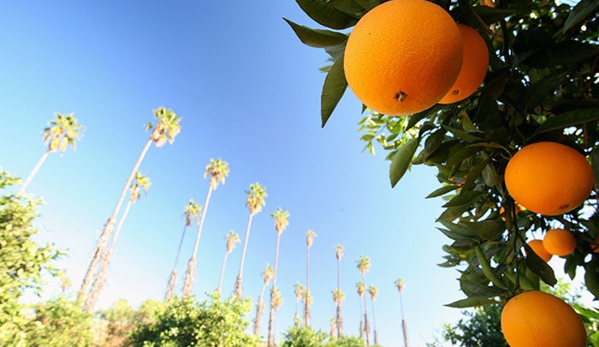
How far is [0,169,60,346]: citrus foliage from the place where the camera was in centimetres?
423

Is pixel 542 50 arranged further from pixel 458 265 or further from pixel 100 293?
pixel 100 293

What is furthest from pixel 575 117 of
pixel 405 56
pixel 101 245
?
pixel 101 245

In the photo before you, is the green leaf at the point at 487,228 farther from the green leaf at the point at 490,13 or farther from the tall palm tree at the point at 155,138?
the tall palm tree at the point at 155,138

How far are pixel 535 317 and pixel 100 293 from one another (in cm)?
2501

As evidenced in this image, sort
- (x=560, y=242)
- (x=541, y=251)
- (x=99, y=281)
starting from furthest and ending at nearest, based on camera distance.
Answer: (x=99, y=281)
(x=541, y=251)
(x=560, y=242)

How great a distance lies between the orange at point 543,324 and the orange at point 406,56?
2.70ft

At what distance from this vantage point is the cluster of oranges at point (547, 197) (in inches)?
37.1

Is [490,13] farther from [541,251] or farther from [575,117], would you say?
[541,251]

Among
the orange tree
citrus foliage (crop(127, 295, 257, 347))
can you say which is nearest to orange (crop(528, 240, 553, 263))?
the orange tree

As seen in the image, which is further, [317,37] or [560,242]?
[560,242]

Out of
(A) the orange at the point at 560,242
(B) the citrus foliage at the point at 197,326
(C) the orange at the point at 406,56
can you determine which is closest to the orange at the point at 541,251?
(A) the orange at the point at 560,242

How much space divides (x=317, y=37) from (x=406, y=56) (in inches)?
14.3

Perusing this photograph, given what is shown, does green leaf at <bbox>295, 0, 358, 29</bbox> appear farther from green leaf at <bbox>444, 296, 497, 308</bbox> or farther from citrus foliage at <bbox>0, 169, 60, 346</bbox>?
citrus foliage at <bbox>0, 169, 60, 346</bbox>

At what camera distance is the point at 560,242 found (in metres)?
1.75
